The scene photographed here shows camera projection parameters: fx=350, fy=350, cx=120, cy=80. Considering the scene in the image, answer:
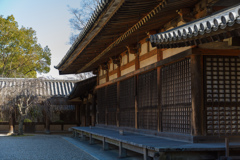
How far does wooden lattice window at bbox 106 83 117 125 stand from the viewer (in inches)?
658

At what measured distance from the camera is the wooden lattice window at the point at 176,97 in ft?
29.0

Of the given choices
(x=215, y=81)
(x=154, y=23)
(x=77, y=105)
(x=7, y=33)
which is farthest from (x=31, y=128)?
(x=215, y=81)

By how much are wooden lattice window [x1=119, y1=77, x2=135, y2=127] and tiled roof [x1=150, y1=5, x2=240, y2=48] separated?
22.9ft

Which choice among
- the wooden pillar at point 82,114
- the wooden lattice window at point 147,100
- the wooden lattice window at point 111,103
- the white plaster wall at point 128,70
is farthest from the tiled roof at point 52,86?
the wooden lattice window at point 147,100

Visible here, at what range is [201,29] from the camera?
5309 millimetres

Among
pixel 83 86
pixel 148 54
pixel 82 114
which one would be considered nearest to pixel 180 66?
pixel 148 54

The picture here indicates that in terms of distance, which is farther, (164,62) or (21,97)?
(21,97)

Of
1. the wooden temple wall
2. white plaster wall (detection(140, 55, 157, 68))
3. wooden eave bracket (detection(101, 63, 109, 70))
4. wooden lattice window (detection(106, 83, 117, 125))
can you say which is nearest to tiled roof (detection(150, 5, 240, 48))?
the wooden temple wall

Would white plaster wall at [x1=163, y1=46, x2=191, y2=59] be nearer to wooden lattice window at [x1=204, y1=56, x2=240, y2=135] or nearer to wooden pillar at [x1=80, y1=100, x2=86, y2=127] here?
wooden lattice window at [x1=204, y1=56, x2=240, y2=135]

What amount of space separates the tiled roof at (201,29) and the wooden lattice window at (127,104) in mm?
6988

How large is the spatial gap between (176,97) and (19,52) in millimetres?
33618

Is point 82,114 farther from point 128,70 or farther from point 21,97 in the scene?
point 128,70

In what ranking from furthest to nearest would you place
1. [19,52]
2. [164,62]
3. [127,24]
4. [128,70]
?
[19,52] < [128,70] < [127,24] < [164,62]

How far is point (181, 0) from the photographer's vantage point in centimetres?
794
